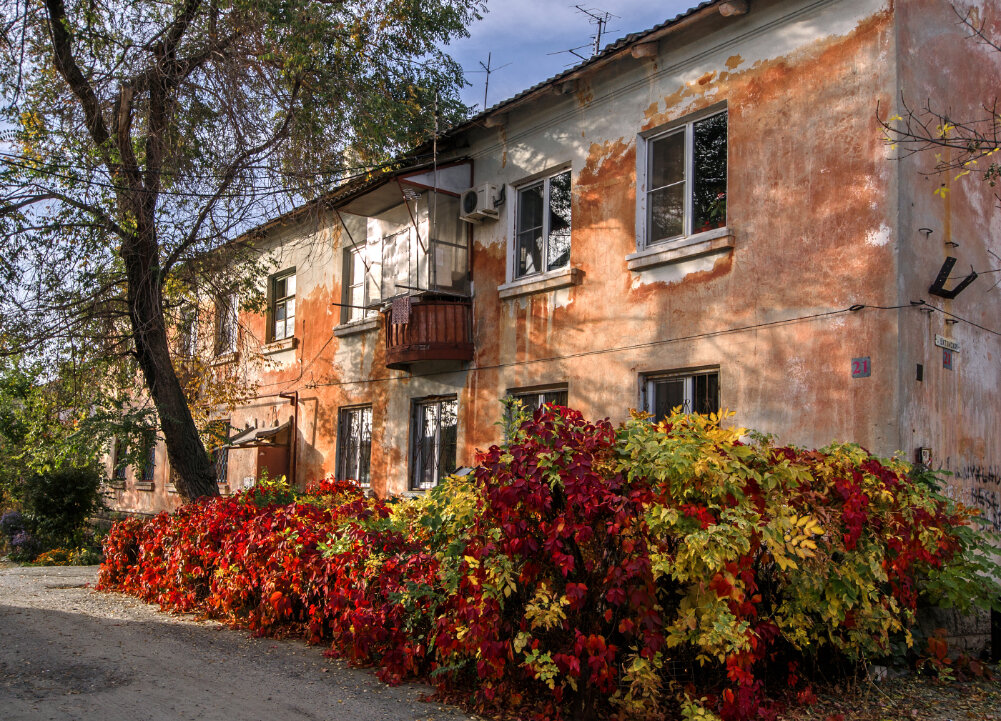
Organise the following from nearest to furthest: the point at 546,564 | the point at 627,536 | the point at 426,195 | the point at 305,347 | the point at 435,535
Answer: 1. the point at 627,536
2. the point at 546,564
3. the point at 435,535
4. the point at 426,195
5. the point at 305,347

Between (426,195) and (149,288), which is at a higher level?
(426,195)

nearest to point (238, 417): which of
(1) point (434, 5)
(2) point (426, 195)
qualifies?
(2) point (426, 195)

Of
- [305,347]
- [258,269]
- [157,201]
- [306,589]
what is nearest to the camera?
[306,589]

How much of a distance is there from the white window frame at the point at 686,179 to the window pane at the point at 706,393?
→ 4.91ft

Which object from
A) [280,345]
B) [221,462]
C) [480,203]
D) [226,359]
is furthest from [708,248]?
[221,462]

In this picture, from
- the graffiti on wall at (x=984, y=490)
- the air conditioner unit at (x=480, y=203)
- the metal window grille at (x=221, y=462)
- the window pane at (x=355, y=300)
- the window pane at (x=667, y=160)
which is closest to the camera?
the graffiti on wall at (x=984, y=490)

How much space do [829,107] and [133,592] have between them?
375 inches

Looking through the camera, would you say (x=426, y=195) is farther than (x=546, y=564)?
Yes

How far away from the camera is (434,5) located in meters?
12.8

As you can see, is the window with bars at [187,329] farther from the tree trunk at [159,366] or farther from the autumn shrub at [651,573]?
the autumn shrub at [651,573]

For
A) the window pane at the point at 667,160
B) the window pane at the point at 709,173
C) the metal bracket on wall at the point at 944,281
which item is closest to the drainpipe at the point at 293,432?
the window pane at the point at 667,160

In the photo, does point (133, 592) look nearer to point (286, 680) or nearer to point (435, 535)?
point (286, 680)

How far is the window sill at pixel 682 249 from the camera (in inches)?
349

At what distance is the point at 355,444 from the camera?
49.2 feet
